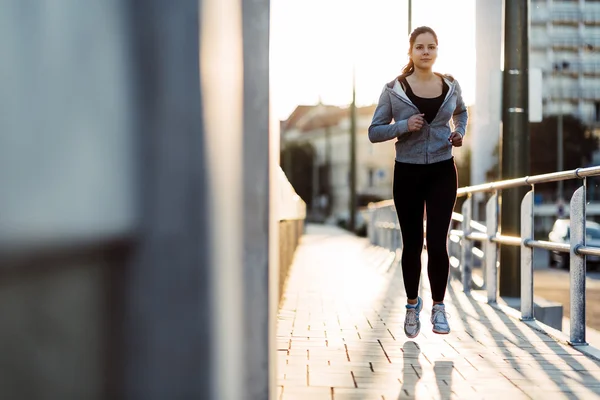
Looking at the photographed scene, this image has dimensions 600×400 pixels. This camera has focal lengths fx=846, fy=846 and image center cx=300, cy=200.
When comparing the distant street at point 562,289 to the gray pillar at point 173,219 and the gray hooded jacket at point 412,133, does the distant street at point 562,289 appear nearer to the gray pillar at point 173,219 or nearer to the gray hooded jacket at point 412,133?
the gray hooded jacket at point 412,133

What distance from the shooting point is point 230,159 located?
6.75ft

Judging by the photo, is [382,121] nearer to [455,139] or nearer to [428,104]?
[428,104]

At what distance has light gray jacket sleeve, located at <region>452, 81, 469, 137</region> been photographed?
176 inches

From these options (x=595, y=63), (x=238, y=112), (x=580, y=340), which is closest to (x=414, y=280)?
(x=580, y=340)

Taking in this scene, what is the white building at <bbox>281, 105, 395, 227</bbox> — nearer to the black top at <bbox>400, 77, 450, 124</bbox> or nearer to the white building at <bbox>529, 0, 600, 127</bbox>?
the white building at <bbox>529, 0, 600, 127</bbox>

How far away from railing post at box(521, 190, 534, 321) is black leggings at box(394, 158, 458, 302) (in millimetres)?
1220

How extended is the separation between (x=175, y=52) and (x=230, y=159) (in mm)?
347

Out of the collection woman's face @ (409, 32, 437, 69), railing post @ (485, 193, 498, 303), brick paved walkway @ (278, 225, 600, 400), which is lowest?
brick paved walkway @ (278, 225, 600, 400)

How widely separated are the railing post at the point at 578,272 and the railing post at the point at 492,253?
2017 mm

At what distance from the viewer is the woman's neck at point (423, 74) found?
4.40 metres

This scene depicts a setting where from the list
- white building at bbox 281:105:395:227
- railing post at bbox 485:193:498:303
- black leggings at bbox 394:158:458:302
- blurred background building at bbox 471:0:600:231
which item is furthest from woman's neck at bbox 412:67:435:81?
white building at bbox 281:105:395:227

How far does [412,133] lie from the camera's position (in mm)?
4383

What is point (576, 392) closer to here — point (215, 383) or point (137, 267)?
point (215, 383)

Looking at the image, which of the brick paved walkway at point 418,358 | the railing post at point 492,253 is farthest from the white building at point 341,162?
the brick paved walkway at point 418,358
